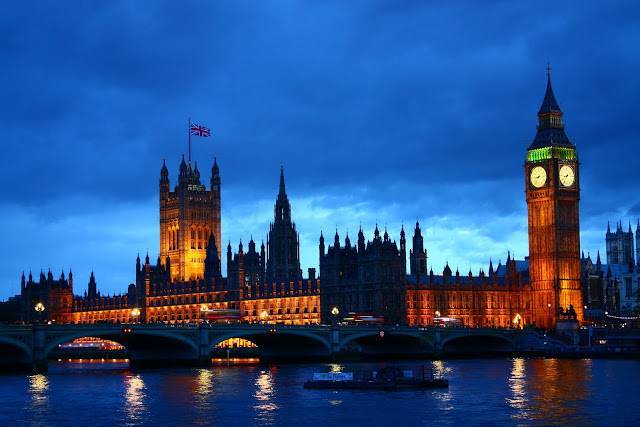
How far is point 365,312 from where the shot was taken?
543ft

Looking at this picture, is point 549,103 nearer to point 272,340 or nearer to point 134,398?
point 272,340

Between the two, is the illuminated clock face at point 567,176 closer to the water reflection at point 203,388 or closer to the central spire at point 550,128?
the central spire at point 550,128

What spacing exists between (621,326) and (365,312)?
3940cm

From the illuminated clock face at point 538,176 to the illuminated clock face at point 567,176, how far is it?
2.42 m

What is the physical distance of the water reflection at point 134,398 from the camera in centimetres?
7200

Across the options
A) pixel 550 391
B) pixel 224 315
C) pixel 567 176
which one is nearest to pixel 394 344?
pixel 224 315

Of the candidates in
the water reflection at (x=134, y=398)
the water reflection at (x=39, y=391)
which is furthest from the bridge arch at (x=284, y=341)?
the water reflection at (x=39, y=391)

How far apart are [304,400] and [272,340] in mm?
56955

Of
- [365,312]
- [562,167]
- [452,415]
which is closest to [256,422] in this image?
[452,415]

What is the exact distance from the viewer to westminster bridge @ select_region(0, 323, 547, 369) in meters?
110

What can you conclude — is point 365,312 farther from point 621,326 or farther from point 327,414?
point 327,414

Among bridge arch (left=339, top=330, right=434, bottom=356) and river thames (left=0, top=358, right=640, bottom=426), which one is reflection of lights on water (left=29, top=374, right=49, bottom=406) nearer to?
river thames (left=0, top=358, right=640, bottom=426)

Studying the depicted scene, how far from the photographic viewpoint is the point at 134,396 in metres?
84.8

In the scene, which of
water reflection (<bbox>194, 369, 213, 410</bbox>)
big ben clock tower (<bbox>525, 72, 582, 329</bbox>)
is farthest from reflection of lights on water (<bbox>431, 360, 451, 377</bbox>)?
big ben clock tower (<bbox>525, 72, 582, 329</bbox>)
